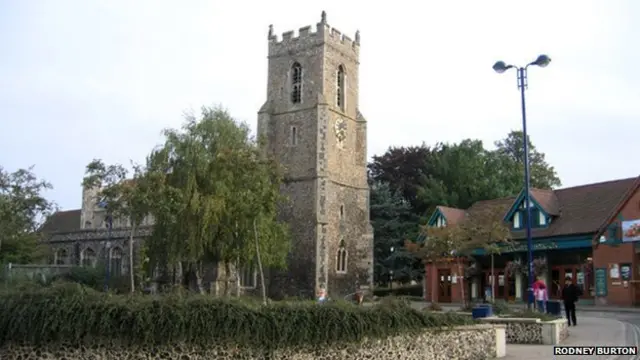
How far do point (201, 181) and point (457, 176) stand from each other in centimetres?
2758

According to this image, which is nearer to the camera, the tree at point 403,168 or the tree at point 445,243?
the tree at point 445,243

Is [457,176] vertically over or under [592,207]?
over

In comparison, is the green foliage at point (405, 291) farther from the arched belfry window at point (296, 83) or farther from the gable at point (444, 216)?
the arched belfry window at point (296, 83)

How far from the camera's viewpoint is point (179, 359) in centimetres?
1256

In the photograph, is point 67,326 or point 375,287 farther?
point 375,287

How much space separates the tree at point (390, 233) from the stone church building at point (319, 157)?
4108mm

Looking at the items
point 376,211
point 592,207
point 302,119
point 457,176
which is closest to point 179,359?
point 592,207

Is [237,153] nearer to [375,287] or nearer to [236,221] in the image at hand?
[236,221]

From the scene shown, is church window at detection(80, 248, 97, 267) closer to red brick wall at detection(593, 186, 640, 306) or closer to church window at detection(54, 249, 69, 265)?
church window at detection(54, 249, 69, 265)

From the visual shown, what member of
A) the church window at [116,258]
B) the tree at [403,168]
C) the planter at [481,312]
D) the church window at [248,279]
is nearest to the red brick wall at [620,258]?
the planter at [481,312]

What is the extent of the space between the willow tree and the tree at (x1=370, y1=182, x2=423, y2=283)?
17086 mm

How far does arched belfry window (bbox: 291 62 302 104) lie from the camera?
163 feet

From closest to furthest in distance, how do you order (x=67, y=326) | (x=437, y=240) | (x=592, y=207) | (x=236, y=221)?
(x=67, y=326) < (x=437, y=240) < (x=236, y=221) < (x=592, y=207)

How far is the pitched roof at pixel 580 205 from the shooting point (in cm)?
3794
